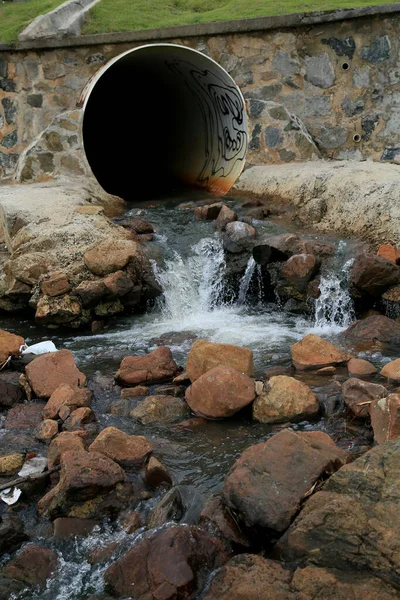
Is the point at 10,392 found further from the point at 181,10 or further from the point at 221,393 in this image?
the point at 181,10

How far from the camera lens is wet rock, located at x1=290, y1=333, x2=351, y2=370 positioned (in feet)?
16.6

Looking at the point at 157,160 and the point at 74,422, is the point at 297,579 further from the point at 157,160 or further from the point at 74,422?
the point at 157,160

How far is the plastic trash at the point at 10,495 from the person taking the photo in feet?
11.8

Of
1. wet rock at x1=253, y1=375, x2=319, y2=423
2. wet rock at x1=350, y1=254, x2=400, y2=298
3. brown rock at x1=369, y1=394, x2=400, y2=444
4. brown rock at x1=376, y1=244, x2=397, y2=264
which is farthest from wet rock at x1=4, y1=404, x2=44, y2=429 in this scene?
brown rock at x1=376, y1=244, x2=397, y2=264

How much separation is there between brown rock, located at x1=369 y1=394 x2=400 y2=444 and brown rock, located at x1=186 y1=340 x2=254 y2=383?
1117mm

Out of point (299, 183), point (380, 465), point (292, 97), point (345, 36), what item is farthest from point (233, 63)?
point (380, 465)

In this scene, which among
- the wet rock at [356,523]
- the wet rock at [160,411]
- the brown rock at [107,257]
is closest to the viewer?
the wet rock at [356,523]

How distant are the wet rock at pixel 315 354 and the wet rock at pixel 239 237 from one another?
2236 mm

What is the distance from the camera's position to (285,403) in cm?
423

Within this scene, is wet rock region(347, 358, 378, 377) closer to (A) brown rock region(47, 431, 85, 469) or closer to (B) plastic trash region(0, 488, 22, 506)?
(A) brown rock region(47, 431, 85, 469)

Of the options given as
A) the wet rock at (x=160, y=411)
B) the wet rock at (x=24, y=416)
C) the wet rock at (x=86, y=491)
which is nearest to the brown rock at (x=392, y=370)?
the wet rock at (x=160, y=411)

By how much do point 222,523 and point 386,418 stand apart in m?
1.07

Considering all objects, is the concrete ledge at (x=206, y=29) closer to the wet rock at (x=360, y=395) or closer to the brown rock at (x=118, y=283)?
the brown rock at (x=118, y=283)

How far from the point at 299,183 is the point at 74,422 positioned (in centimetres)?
470
